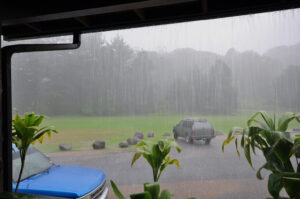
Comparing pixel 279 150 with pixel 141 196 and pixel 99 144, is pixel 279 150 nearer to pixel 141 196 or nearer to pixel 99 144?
pixel 141 196

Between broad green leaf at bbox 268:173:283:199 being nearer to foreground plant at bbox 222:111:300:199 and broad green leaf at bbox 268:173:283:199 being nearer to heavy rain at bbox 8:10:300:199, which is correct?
foreground plant at bbox 222:111:300:199

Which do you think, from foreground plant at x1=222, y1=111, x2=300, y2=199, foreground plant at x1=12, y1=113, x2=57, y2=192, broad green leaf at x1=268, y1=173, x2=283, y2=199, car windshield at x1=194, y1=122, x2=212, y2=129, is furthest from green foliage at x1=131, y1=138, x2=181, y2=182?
foreground plant at x1=12, y1=113, x2=57, y2=192

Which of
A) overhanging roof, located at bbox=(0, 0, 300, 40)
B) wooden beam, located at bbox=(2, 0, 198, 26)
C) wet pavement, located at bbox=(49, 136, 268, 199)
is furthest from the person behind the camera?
wet pavement, located at bbox=(49, 136, 268, 199)

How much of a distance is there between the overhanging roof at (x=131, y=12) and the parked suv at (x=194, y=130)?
0.94 m

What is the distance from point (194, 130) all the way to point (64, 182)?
137cm

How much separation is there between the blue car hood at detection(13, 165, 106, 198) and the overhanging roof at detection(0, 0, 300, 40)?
58.0 inches

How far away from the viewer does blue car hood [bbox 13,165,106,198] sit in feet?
6.93

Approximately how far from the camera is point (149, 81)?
90.7 inches

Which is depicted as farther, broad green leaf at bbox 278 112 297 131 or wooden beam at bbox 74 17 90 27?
wooden beam at bbox 74 17 90 27

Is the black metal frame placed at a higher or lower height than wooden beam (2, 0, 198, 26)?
lower

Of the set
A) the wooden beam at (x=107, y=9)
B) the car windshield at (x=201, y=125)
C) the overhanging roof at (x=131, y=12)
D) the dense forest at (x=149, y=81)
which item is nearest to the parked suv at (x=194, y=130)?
the car windshield at (x=201, y=125)

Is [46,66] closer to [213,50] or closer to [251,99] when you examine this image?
[213,50]

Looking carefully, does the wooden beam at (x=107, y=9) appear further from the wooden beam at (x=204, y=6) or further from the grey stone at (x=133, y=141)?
the grey stone at (x=133, y=141)

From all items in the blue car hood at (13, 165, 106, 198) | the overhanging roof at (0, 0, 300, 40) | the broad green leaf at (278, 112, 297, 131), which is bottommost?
the blue car hood at (13, 165, 106, 198)
